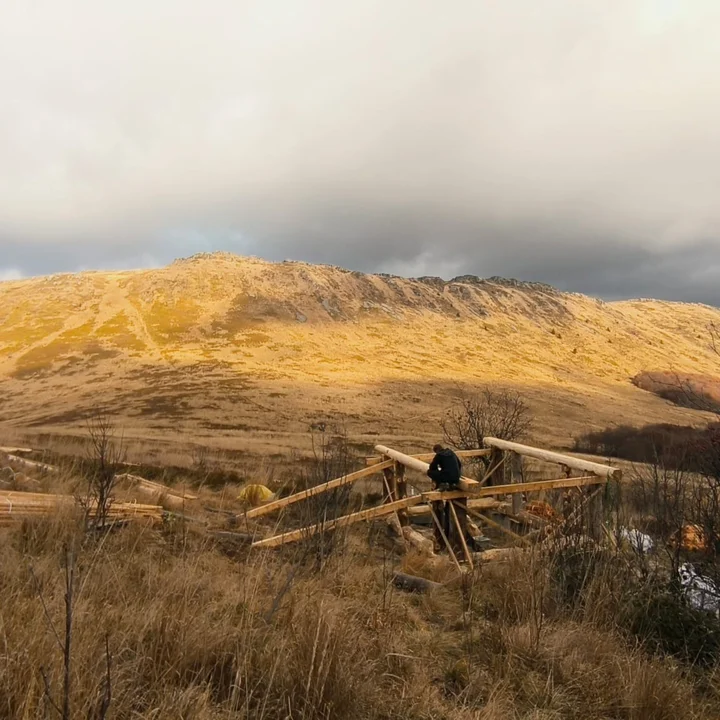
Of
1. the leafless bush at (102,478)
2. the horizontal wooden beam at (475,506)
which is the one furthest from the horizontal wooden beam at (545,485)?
the leafless bush at (102,478)

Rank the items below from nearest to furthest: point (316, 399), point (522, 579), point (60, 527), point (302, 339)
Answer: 1. point (522, 579)
2. point (60, 527)
3. point (316, 399)
4. point (302, 339)

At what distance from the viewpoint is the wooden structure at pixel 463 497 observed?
6422 mm

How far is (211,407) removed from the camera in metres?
42.7

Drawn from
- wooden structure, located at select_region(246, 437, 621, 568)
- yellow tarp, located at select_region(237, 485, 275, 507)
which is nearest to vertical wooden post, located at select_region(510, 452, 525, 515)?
wooden structure, located at select_region(246, 437, 621, 568)

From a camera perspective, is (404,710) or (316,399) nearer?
(404,710)

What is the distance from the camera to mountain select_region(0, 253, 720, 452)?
42344mm

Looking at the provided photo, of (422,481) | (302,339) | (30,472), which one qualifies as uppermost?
(302,339)

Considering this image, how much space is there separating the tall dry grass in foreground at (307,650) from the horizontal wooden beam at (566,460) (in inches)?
119

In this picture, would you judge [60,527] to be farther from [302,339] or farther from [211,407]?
[302,339]

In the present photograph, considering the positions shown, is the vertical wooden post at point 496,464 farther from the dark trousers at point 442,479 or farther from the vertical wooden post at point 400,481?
the dark trousers at point 442,479

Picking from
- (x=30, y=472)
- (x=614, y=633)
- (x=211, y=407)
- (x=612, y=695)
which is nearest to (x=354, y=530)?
(x=614, y=633)

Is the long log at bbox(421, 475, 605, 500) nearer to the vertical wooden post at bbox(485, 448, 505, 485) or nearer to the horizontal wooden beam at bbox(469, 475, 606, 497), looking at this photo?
the horizontal wooden beam at bbox(469, 475, 606, 497)

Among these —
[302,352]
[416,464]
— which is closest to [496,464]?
[416,464]

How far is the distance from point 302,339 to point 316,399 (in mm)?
29999
